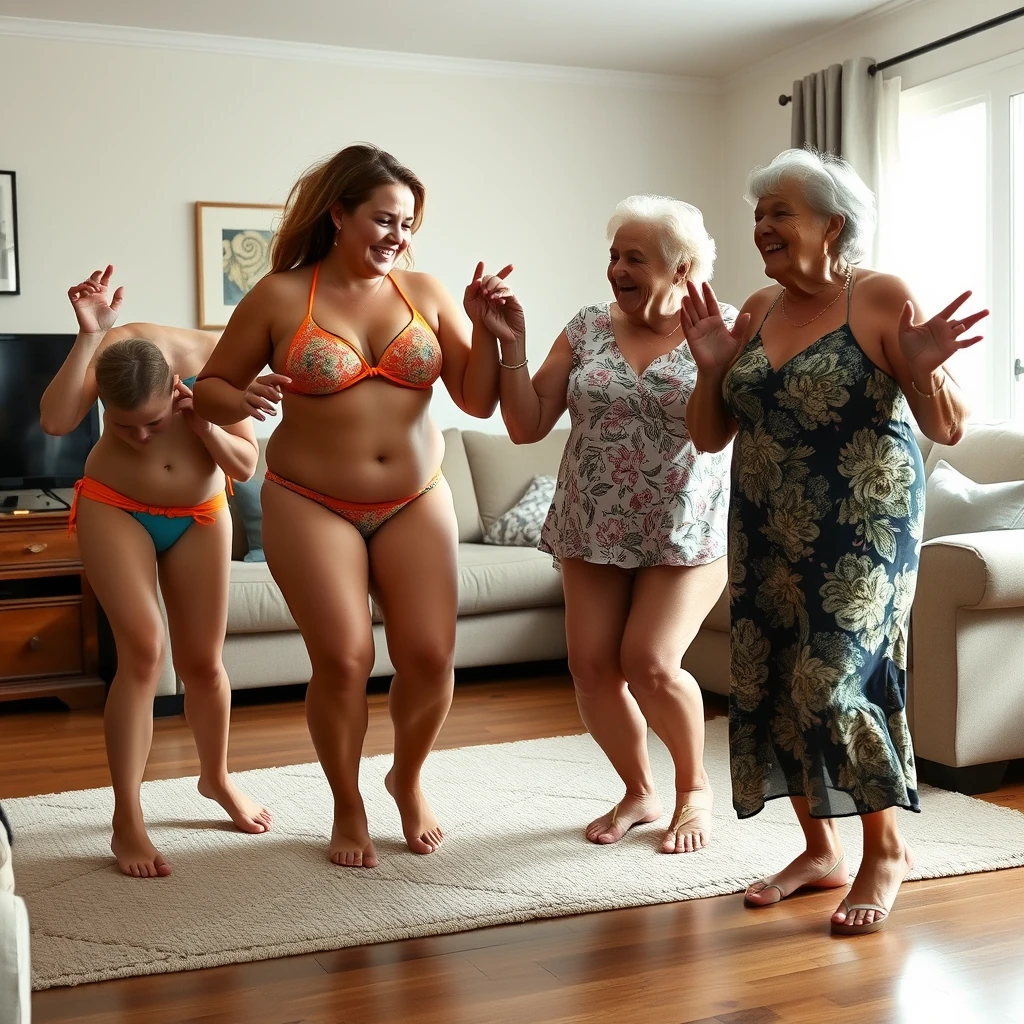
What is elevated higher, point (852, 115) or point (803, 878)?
point (852, 115)

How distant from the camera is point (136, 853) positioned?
111 inches

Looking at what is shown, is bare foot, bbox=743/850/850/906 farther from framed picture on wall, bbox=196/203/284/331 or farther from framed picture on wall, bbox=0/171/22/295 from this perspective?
framed picture on wall, bbox=0/171/22/295

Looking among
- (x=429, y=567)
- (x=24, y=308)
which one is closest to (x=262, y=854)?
(x=429, y=567)

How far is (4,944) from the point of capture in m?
1.38

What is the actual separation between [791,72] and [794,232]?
13.1 feet

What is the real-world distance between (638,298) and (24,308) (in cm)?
345

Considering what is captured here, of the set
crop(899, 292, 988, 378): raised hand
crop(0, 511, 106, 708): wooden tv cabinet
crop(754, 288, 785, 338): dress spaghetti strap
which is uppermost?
crop(754, 288, 785, 338): dress spaghetti strap

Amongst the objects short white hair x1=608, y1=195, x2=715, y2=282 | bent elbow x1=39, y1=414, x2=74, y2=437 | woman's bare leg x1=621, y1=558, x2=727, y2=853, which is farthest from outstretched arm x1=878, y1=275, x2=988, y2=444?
bent elbow x1=39, y1=414, x2=74, y2=437

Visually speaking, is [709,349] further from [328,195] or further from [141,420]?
[141,420]

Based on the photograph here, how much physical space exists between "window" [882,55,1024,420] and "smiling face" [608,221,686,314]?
2.49m

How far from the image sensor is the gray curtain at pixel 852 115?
5.34m

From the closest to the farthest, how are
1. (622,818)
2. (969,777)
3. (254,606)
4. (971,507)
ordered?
(622,818) < (969,777) < (971,507) < (254,606)

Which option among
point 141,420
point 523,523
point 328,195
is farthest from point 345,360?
point 523,523

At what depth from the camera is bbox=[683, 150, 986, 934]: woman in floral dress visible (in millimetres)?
2320
